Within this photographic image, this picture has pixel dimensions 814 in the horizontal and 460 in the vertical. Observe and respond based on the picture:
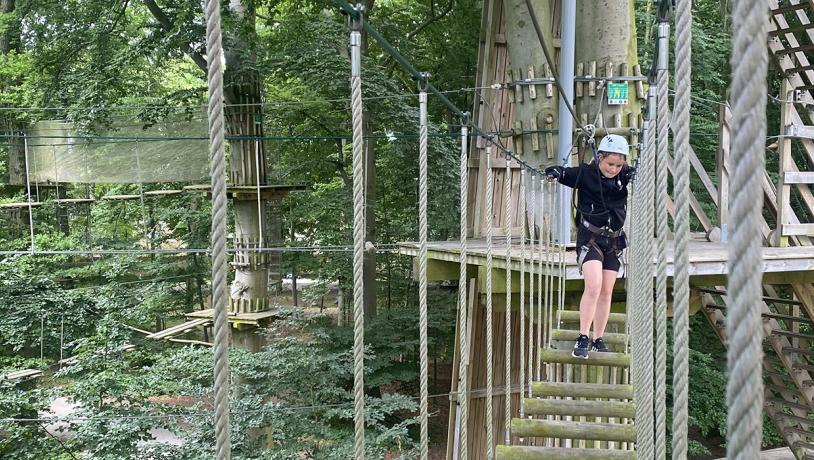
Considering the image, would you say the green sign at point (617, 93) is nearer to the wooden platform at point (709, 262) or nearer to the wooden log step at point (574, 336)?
the wooden platform at point (709, 262)

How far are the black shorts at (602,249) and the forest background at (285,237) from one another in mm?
2425

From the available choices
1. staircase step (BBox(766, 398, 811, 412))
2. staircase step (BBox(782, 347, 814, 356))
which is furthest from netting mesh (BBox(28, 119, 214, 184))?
staircase step (BBox(766, 398, 811, 412))

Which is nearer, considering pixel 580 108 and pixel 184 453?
pixel 580 108

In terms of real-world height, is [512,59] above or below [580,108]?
above

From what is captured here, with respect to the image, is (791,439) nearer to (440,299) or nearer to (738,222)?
(440,299)

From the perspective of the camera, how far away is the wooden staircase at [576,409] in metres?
1.99

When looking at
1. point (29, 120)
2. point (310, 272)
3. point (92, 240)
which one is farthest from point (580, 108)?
point (92, 240)

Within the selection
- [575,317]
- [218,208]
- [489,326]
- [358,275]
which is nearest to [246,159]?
[575,317]

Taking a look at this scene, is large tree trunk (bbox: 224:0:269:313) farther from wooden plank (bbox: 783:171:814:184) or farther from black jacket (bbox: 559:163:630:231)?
wooden plank (bbox: 783:171:814:184)

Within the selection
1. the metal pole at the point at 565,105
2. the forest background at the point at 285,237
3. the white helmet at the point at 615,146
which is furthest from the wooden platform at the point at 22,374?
the white helmet at the point at 615,146

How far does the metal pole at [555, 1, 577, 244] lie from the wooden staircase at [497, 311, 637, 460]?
24.0 inches

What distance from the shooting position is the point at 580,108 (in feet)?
11.2

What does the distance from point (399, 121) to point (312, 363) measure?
8.82 ft

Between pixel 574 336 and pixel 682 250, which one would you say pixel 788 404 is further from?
pixel 682 250
